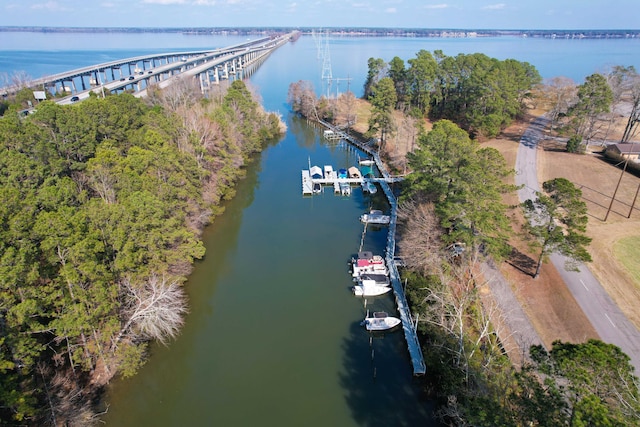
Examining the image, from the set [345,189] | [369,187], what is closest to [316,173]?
[345,189]

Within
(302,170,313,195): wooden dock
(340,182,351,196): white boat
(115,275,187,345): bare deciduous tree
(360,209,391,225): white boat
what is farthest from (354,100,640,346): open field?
(115,275,187,345): bare deciduous tree

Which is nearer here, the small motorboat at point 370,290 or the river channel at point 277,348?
the river channel at point 277,348

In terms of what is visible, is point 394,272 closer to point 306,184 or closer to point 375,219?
point 375,219

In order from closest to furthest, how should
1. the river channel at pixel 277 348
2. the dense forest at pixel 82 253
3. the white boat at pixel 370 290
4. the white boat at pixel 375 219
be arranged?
the dense forest at pixel 82 253
the river channel at pixel 277 348
the white boat at pixel 370 290
the white boat at pixel 375 219

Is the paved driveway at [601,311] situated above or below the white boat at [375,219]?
above

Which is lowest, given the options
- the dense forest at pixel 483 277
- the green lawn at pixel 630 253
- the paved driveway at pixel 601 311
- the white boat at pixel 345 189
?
the white boat at pixel 345 189

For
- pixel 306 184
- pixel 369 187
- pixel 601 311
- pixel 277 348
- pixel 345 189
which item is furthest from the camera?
pixel 306 184

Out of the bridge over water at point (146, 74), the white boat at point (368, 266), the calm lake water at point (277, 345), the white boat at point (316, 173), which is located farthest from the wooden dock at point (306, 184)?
the bridge over water at point (146, 74)

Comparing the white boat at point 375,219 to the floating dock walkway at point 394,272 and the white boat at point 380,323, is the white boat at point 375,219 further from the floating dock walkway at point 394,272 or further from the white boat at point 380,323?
the white boat at point 380,323
